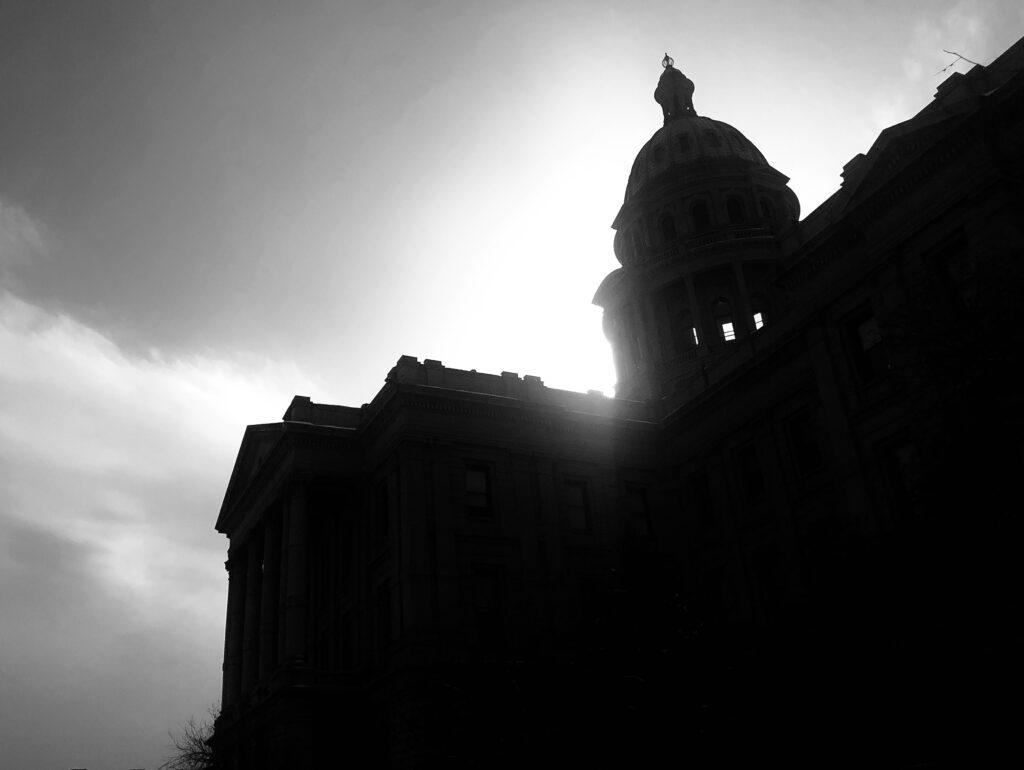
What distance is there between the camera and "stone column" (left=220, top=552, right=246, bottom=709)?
44.4m

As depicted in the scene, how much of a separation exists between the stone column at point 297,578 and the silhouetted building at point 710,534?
16cm

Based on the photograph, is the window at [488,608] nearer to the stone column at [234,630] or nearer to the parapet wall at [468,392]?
the parapet wall at [468,392]

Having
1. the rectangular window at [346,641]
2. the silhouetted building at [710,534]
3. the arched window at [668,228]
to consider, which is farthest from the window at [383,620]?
the arched window at [668,228]

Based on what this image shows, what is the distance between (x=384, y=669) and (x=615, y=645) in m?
10.00

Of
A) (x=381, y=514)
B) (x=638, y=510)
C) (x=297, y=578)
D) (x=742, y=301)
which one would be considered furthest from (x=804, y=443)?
(x=742, y=301)

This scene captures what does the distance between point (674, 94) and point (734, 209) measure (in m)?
16.1

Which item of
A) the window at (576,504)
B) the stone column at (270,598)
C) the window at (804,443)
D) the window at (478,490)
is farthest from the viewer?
the stone column at (270,598)

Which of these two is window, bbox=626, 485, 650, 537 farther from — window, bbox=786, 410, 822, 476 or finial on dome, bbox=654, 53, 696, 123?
finial on dome, bbox=654, 53, 696, 123

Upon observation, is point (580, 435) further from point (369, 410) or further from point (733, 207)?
point (733, 207)

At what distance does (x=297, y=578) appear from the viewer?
37406 millimetres

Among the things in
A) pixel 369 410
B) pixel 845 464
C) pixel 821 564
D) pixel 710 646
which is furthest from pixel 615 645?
pixel 369 410

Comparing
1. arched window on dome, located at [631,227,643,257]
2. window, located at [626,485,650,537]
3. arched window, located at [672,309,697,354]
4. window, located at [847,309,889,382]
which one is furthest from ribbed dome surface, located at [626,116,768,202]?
window, located at [847,309,889,382]

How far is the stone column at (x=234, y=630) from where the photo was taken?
146ft

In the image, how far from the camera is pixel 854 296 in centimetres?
2889
